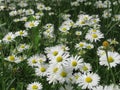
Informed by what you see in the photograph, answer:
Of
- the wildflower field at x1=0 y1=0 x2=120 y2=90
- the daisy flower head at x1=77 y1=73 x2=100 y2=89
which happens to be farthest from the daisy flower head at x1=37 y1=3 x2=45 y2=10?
the daisy flower head at x1=77 y1=73 x2=100 y2=89

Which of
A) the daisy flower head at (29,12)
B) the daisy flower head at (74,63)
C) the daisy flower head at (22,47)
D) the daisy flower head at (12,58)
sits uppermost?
the daisy flower head at (74,63)


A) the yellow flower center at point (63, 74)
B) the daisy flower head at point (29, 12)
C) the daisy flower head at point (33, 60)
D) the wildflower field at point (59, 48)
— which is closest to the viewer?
the yellow flower center at point (63, 74)

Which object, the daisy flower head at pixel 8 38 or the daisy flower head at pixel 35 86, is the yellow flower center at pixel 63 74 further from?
the daisy flower head at pixel 8 38

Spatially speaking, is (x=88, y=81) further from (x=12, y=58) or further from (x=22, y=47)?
(x=22, y=47)

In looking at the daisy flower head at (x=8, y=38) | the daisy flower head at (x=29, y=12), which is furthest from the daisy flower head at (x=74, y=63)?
the daisy flower head at (x=29, y=12)

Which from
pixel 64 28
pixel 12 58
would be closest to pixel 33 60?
pixel 12 58

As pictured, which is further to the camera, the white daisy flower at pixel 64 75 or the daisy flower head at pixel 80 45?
the daisy flower head at pixel 80 45

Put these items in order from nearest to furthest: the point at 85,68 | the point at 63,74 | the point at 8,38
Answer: the point at 63,74 < the point at 85,68 < the point at 8,38

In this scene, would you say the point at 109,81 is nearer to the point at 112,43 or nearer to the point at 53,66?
the point at 53,66

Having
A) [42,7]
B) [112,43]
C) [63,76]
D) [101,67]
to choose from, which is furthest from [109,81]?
[42,7]
